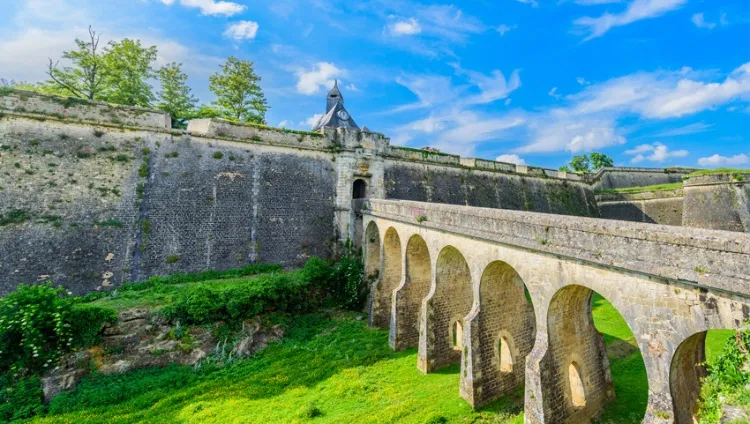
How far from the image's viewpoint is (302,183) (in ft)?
59.1

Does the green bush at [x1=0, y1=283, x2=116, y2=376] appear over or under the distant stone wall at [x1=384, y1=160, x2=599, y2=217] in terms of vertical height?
under

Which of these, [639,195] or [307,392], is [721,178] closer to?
[639,195]

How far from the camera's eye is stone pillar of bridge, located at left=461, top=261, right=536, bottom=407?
831cm

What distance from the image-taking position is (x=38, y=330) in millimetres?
8758

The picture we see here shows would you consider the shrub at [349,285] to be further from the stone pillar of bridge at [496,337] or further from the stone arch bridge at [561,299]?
the stone pillar of bridge at [496,337]

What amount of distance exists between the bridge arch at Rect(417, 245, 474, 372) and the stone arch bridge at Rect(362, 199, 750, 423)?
0.13ft

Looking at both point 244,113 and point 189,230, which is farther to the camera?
point 244,113

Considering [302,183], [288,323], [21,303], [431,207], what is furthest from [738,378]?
[302,183]

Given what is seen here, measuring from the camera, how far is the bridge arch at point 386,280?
13.7 meters

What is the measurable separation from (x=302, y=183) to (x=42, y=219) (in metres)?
10.9

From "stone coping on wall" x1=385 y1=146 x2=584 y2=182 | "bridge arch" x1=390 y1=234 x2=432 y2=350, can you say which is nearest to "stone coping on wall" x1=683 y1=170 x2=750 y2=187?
"stone coping on wall" x1=385 y1=146 x2=584 y2=182

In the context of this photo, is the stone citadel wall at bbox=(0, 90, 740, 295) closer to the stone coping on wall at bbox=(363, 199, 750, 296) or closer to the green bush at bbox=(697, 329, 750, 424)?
the stone coping on wall at bbox=(363, 199, 750, 296)

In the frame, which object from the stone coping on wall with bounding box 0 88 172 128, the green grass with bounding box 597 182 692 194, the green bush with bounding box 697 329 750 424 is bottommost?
the green bush with bounding box 697 329 750 424

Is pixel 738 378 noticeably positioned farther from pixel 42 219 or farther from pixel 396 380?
pixel 42 219
